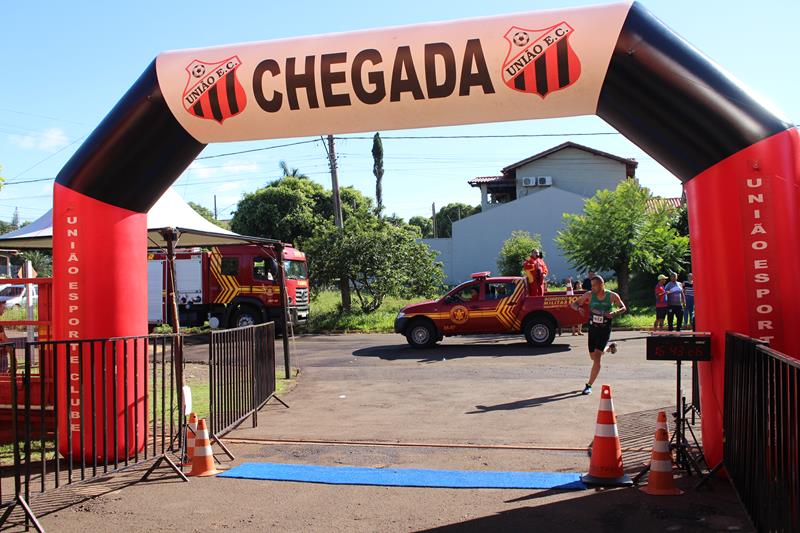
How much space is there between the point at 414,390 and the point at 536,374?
2.57 m

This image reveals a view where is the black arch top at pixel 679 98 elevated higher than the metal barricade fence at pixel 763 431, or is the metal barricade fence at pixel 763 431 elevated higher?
the black arch top at pixel 679 98

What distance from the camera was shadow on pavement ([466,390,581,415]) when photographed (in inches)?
390

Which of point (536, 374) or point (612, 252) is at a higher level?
point (612, 252)

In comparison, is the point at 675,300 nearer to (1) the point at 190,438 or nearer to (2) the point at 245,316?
(2) the point at 245,316

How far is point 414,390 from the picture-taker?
11766mm

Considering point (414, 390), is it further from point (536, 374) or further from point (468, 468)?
point (468, 468)

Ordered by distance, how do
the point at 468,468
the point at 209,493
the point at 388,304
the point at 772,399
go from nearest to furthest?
the point at 772,399 < the point at 209,493 < the point at 468,468 < the point at 388,304

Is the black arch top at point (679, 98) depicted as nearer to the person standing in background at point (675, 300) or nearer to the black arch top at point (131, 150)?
the black arch top at point (131, 150)

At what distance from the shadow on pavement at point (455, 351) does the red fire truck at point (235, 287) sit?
614 cm

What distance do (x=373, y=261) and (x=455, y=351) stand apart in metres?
9.56

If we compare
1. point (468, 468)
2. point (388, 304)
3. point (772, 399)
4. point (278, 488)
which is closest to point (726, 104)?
point (772, 399)

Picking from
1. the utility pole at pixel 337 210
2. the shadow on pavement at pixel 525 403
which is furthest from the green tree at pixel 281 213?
the shadow on pavement at pixel 525 403

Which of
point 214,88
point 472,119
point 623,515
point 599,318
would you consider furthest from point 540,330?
point 623,515

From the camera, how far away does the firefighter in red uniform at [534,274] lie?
1745 cm
